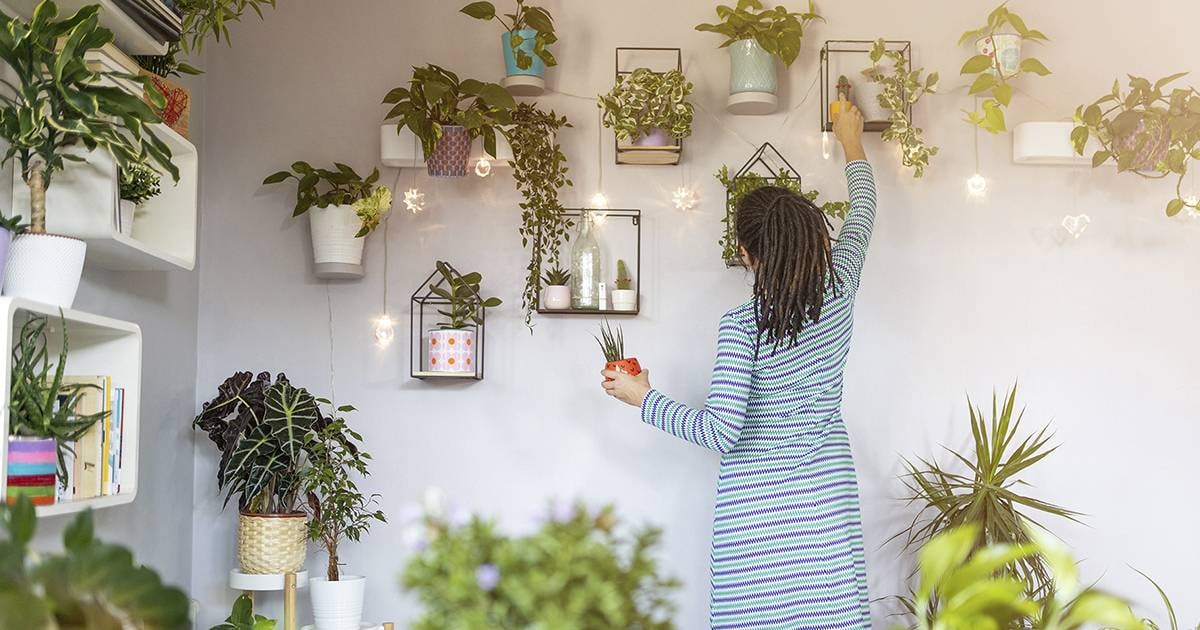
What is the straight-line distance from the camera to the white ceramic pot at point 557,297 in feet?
11.4

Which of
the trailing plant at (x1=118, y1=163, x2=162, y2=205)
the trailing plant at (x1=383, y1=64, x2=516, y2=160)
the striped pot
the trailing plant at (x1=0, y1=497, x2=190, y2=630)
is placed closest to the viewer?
the trailing plant at (x1=0, y1=497, x2=190, y2=630)

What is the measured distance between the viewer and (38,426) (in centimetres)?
219

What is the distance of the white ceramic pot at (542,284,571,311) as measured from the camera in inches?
137

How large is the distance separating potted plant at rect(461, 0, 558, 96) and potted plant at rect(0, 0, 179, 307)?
124 centimetres

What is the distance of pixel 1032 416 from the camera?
11.8 ft

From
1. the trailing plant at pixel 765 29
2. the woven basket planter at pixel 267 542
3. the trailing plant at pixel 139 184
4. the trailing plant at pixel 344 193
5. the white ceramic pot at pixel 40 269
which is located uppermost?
the trailing plant at pixel 765 29

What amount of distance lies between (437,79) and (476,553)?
8.60ft

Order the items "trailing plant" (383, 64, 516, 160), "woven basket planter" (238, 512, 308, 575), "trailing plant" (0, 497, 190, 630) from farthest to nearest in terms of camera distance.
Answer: "trailing plant" (383, 64, 516, 160), "woven basket planter" (238, 512, 308, 575), "trailing plant" (0, 497, 190, 630)

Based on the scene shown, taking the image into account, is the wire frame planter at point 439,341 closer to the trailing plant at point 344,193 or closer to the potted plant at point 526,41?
the trailing plant at point 344,193

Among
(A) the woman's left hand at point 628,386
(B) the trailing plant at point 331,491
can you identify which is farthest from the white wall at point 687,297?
(A) the woman's left hand at point 628,386

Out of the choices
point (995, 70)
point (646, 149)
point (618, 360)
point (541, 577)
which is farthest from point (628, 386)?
point (541, 577)

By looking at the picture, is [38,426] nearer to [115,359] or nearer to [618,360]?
[115,359]

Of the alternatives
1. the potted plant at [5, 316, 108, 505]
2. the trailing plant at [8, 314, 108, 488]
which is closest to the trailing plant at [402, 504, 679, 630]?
the potted plant at [5, 316, 108, 505]

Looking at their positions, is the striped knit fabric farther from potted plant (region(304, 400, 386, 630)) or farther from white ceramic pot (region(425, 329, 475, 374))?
potted plant (region(304, 400, 386, 630))
